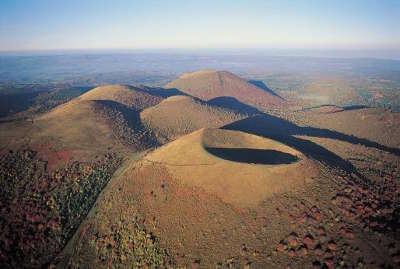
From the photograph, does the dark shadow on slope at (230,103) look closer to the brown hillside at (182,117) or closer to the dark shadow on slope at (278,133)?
the dark shadow on slope at (278,133)

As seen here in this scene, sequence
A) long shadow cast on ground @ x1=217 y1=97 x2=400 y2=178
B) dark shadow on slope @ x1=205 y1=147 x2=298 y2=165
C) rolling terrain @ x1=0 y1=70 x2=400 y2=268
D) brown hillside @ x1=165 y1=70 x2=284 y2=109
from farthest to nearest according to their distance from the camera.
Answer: brown hillside @ x1=165 y1=70 x2=284 y2=109 < long shadow cast on ground @ x1=217 y1=97 x2=400 y2=178 < dark shadow on slope @ x1=205 y1=147 x2=298 y2=165 < rolling terrain @ x1=0 y1=70 x2=400 y2=268

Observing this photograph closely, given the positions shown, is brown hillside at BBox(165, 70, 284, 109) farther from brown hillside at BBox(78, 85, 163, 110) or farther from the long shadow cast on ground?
the long shadow cast on ground

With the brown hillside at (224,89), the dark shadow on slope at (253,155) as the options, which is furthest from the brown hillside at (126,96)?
the dark shadow on slope at (253,155)

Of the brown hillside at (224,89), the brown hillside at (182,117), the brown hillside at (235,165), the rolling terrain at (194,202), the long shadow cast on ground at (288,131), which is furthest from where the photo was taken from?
the brown hillside at (224,89)

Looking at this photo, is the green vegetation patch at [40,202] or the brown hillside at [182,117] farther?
the brown hillside at [182,117]

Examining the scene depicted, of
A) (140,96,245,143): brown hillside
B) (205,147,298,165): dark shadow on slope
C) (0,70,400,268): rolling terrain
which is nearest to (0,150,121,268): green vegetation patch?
(0,70,400,268): rolling terrain

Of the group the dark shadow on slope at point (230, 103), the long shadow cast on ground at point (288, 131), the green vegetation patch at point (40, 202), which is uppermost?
the dark shadow on slope at point (230, 103)

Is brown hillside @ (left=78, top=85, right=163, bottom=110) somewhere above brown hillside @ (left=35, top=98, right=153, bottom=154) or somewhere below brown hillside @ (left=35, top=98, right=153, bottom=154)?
above
